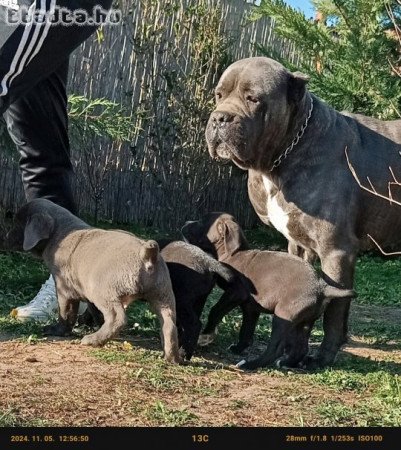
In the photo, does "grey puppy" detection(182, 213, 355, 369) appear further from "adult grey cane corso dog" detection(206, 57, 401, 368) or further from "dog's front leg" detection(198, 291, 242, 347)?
"adult grey cane corso dog" detection(206, 57, 401, 368)

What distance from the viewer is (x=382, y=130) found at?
18.1 ft

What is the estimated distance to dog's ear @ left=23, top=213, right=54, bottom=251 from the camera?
5.03m

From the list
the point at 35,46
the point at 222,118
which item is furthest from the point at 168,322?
the point at 35,46

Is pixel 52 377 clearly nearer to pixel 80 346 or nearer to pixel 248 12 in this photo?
pixel 80 346

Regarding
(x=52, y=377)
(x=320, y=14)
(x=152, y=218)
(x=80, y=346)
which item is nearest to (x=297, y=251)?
(x=80, y=346)

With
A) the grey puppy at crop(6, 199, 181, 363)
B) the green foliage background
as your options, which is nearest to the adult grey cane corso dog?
the grey puppy at crop(6, 199, 181, 363)

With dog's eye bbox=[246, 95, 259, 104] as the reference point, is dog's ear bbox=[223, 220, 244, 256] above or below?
below

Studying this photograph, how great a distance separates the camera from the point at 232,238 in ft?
17.3

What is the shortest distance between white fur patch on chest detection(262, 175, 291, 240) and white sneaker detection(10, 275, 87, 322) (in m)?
1.27

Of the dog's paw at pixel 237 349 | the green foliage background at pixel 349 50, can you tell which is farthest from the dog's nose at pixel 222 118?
the green foliage background at pixel 349 50

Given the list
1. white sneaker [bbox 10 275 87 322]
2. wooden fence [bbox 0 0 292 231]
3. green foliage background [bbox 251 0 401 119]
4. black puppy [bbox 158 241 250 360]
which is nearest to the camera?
A: black puppy [bbox 158 241 250 360]

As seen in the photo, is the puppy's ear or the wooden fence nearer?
the puppy's ear

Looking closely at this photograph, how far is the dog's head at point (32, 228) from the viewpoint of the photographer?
16.5 ft
